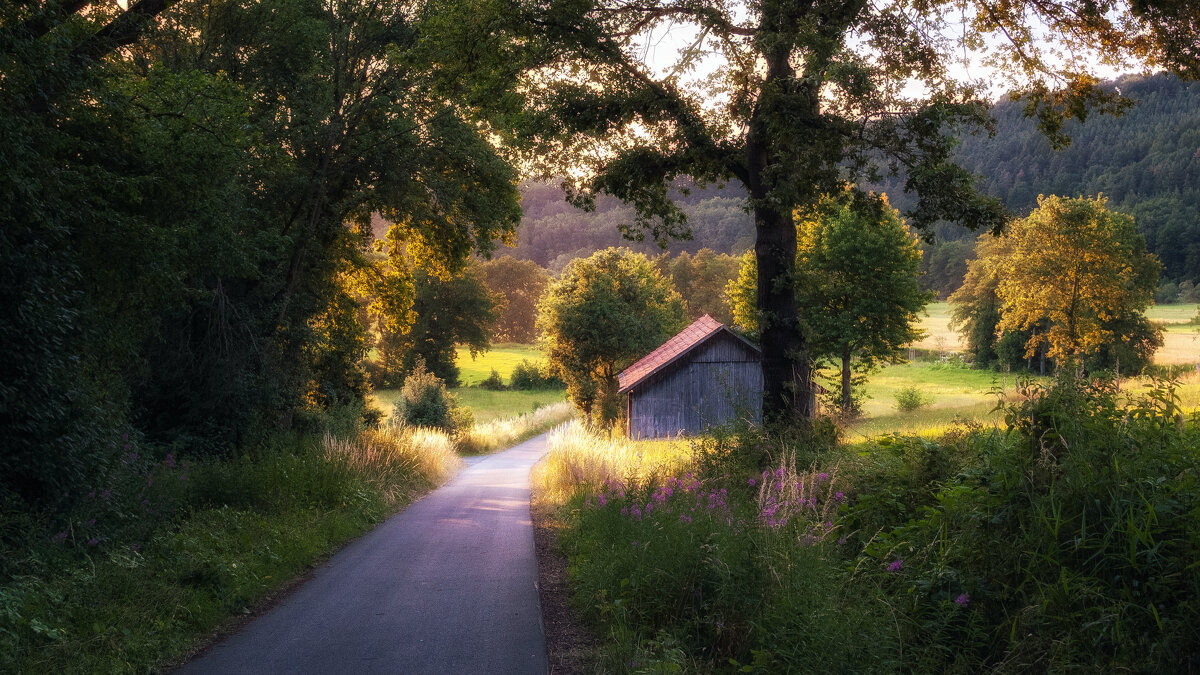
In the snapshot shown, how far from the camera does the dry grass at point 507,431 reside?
121 feet

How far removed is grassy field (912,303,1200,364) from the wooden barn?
427 inches

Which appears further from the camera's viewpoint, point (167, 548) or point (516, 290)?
point (516, 290)

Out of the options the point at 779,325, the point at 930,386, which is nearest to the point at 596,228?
the point at 930,386

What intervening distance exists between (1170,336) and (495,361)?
2627 inches

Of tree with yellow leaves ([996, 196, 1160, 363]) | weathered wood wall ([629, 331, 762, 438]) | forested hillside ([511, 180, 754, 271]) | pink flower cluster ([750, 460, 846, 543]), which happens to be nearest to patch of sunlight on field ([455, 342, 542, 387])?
forested hillside ([511, 180, 754, 271])

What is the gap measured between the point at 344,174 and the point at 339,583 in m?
12.5

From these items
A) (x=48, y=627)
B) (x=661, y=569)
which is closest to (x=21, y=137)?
(x=48, y=627)

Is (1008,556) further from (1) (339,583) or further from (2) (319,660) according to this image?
(1) (339,583)

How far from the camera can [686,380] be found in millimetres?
37969

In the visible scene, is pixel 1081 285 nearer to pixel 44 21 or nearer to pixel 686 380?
pixel 686 380

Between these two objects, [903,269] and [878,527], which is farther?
[903,269]

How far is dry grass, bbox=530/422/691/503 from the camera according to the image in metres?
12.3

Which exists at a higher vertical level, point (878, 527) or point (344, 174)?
point (344, 174)

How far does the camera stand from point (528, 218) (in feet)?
416
